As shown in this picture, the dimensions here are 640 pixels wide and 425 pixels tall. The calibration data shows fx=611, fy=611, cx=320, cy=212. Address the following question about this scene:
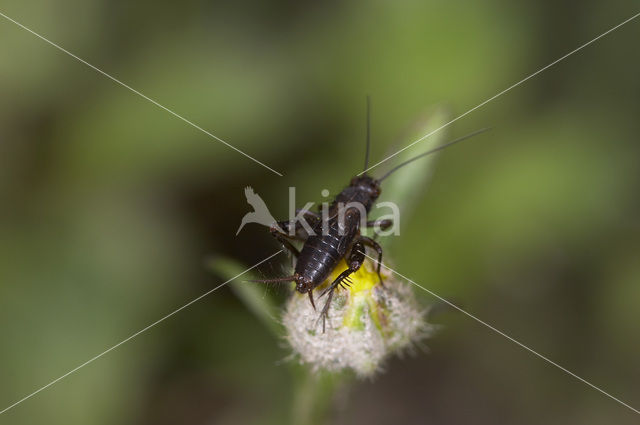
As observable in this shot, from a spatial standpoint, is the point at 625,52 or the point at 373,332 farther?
the point at 625,52

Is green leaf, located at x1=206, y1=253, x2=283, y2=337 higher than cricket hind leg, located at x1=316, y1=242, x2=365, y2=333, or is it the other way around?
cricket hind leg, located at x1=316, y1=242, x2=365, y2=333

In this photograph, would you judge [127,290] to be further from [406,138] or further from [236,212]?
[406,138]

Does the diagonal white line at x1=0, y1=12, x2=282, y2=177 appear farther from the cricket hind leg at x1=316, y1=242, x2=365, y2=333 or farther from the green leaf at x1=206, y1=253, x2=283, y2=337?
the cricket hind leg at x1=316, y1=242, x2=365, y2=333

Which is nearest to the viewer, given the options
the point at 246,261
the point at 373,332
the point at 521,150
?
the point at 373,332

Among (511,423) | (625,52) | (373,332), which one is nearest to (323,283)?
(373,332)

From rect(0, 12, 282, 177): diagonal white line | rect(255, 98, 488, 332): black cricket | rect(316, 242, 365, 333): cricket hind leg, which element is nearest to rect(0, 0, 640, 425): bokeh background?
rect(0, 12, 282, 177): diagonal white line

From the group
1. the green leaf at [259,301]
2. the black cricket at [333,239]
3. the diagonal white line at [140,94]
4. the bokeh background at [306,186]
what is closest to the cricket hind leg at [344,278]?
the black cricket at [333,239]
